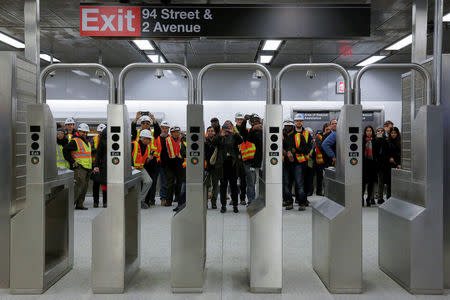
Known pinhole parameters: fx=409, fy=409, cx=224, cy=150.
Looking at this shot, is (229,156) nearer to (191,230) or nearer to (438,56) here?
(191,230)

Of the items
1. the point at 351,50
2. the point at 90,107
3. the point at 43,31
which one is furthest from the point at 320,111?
the point at 43,31

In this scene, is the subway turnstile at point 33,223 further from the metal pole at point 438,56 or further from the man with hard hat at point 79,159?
the man with hard hat at point 79,159

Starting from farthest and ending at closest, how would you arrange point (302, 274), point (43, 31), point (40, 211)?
point (43, 31)
point (302, 274)
point (40, 211)

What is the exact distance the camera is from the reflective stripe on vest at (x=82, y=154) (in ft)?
26.2

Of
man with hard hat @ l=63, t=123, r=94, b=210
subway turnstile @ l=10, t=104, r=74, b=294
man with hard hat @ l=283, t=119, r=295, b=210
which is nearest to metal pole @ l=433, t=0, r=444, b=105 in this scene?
subway turnstile @ l=10, t=104, r=74, b=294

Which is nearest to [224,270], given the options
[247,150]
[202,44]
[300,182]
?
[247,150]

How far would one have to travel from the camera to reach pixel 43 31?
8.98m

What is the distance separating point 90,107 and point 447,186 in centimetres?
994

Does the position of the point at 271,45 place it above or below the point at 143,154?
above

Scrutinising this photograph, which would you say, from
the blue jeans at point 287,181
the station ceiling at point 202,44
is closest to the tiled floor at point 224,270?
the blue jeans at point 287,181

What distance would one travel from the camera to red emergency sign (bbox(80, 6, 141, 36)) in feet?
16.1

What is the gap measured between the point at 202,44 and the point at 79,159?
13.3 ft

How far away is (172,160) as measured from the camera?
8531 mm

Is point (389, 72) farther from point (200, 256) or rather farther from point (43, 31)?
point (200, 256)
